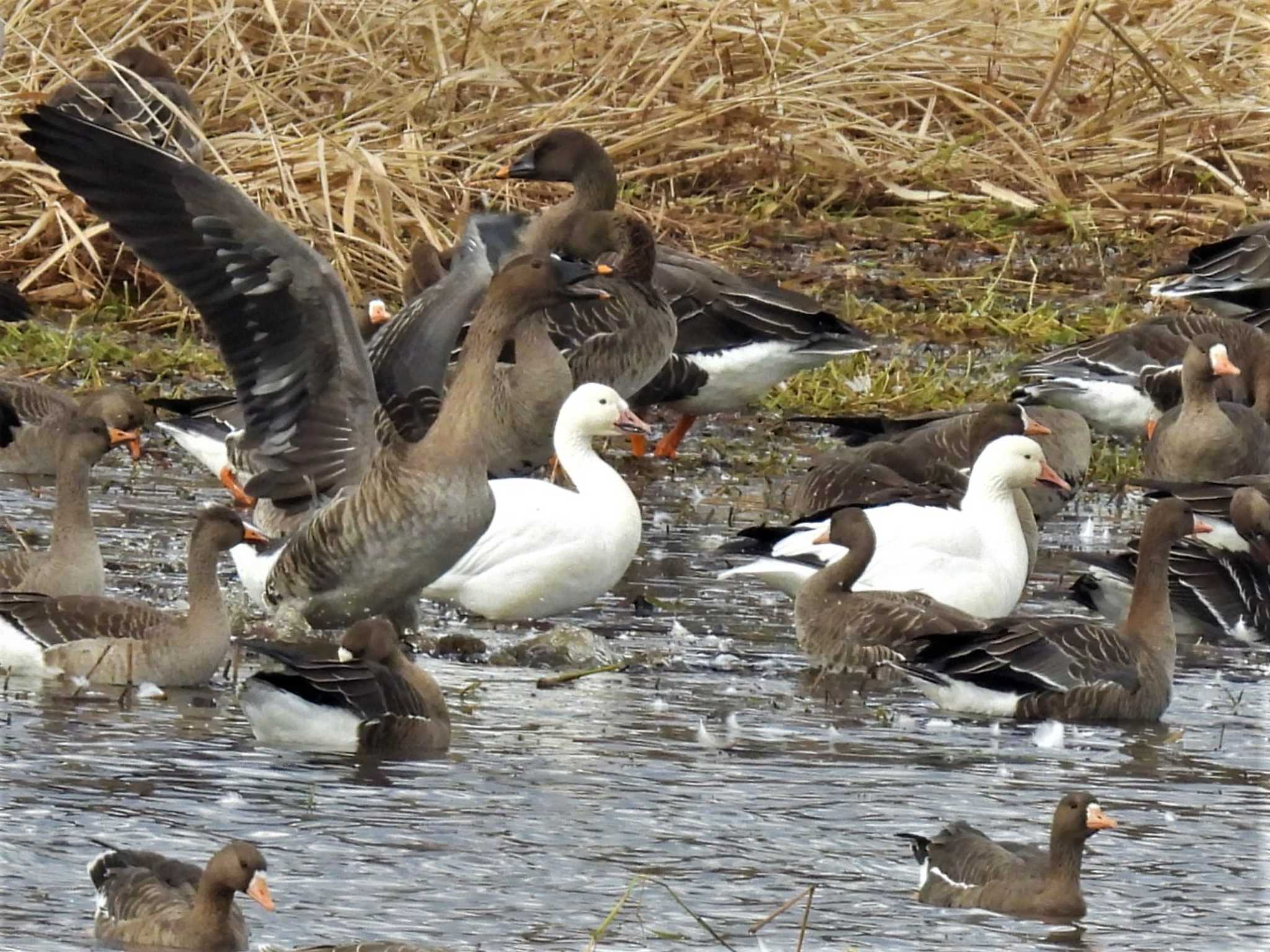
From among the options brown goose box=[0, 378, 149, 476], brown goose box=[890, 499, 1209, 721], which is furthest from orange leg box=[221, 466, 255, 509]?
brown goose box=[890, 499, 1209, 721]

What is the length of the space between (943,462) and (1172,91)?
6538mm

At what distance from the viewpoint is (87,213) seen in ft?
47.2

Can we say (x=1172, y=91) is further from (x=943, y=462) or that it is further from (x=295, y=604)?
(x=295, y=604)

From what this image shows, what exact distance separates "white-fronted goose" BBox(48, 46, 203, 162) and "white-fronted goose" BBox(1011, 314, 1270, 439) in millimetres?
4679

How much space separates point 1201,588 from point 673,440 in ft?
11.9

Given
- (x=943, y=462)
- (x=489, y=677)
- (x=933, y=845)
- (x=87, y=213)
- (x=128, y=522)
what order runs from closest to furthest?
(x=933, y=845)
(x=489, y=677)
(x=128, y=522)
(x=943, y=462)
(x=87, y=213)

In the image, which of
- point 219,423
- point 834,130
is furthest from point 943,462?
point 834,130

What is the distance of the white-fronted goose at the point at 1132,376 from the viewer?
1329 centimetres

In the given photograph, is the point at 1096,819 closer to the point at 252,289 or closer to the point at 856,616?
the point at 856,616

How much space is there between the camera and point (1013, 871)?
6215 mm

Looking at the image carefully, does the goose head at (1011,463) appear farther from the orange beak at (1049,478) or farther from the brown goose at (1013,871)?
the brown goose at (1013,871)

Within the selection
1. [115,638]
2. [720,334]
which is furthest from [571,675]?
[720,334]

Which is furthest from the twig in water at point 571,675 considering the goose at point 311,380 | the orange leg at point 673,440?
the orange leg at point 673,440

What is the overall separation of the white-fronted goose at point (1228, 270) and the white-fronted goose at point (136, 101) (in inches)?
211
